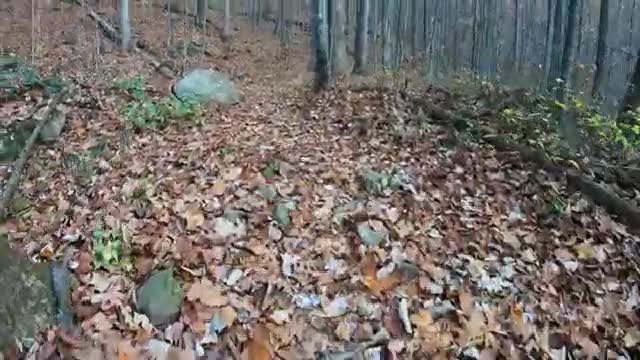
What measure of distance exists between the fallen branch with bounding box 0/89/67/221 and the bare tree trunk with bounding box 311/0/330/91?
12.2ft

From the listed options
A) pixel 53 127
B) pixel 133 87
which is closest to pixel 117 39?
pixel 133 87

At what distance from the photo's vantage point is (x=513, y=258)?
4379 mm

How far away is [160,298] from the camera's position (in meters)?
3.74

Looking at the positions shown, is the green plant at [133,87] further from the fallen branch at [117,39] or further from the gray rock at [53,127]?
the gray rock at [53,127]

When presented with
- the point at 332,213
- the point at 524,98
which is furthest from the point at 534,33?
the point at 332,213

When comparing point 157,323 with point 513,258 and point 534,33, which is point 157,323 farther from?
point 534,33

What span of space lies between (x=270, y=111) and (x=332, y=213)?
381 centimetres

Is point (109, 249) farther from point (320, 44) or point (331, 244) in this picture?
point (320, 44)

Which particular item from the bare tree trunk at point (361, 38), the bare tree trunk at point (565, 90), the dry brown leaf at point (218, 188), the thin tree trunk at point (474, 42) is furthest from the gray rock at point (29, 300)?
the thin tree trunk at point (474, 42)

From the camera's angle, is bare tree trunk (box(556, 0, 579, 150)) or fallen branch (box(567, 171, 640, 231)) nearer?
fallen branch (box(567, 171, 640, 231))

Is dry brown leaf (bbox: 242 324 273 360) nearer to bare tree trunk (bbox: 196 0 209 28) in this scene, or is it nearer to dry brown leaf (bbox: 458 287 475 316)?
dry brown leaf (bbox: 458 287 475 316)

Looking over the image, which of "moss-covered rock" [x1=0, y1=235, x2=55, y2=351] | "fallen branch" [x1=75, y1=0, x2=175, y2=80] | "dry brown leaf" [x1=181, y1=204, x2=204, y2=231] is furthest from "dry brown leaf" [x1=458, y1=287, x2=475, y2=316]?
"fallen branch" [x1=75, y1=0, x2=175, y2=80]

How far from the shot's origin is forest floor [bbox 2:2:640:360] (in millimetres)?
3561

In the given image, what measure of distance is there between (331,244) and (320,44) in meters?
4.88
